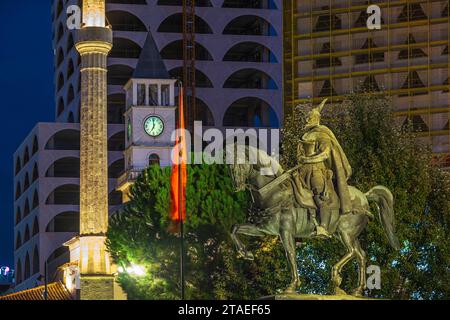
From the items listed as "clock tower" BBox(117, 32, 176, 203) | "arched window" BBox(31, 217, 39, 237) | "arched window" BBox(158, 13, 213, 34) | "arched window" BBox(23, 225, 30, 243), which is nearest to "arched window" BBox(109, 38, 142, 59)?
"arched window" BBox(158, 13, 213, 34)

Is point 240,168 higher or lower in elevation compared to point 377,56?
lower

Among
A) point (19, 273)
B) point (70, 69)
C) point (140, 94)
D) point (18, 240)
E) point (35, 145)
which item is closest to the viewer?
point (140, 94)

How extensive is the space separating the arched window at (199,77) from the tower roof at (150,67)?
34.0m

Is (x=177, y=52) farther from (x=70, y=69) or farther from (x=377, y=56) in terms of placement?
(x=377, y=56)

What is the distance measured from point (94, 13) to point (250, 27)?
212 feet

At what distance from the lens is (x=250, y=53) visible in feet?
567

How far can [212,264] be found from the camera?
7769cm

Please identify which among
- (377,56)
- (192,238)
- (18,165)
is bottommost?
(192,238)

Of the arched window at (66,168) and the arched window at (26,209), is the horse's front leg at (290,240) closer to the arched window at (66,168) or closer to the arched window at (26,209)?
the arched window at (66,168)

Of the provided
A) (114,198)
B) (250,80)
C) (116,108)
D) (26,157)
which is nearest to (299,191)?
(114,198)
